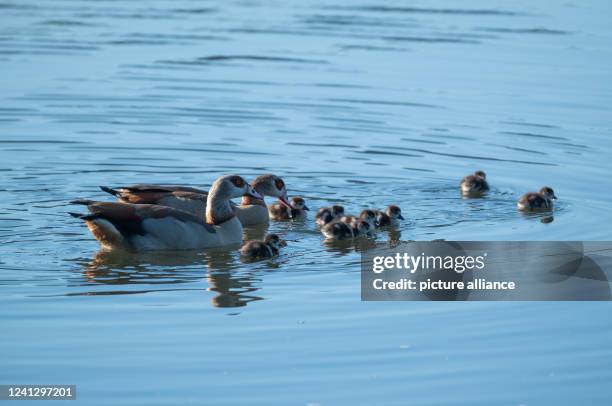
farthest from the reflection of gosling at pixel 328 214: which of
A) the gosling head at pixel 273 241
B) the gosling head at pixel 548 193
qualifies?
the gosling head at pixel 548 193

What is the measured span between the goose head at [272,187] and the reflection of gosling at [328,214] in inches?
23.5

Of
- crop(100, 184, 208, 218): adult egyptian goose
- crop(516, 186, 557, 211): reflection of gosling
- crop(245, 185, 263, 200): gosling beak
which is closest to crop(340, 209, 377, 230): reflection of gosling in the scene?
crop(245, 185, 263, 200): gosling beak

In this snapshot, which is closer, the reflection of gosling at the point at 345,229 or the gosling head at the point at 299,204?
the reflection of gosling at the point at 345,229

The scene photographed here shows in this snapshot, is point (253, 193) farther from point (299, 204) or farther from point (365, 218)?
point (365, 218)

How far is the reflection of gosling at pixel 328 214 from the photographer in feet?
44.0

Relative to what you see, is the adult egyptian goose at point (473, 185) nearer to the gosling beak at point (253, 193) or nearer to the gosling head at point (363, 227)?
the gosling head at point (363, 227)

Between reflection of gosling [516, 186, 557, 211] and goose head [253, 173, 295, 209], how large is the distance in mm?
2537

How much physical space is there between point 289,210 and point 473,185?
2.12 metres

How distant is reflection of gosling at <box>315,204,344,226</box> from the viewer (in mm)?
13422

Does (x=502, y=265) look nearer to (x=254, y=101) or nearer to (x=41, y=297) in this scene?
(x=41, y=297)

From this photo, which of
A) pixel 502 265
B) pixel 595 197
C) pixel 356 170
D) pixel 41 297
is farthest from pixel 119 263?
pixel 595 197

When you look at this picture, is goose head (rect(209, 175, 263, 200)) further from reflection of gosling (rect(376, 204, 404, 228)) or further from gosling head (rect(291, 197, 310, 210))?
reflection of gosling (rect(376, 204, 404, 228))

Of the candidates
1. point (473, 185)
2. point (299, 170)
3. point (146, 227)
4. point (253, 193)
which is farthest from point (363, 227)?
point (299, 170)

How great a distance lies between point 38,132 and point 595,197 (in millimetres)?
7416
